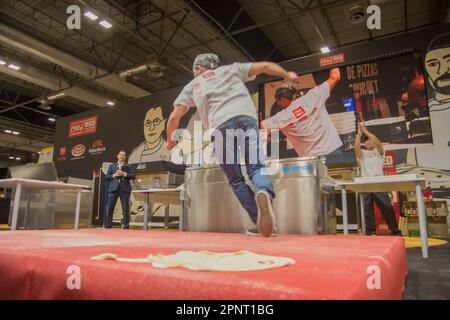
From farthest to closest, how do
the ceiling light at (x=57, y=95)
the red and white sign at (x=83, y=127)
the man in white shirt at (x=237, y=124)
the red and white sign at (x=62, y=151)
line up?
the red and white sign at (x=62, y=151)
the ceiling light at (x=57, y=95)
the red and white sign at (x=83, y=127)
the man in white shirt at (x=237, y=124)

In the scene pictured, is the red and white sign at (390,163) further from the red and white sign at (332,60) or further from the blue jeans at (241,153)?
the blue jeans at (241,153)

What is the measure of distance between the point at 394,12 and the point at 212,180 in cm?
634

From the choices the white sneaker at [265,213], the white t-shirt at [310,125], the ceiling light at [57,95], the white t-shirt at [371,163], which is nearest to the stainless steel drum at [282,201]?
the white sneaker at [265,213]

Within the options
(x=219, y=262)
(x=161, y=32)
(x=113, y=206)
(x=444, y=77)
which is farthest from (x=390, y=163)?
(x=161, y=32)

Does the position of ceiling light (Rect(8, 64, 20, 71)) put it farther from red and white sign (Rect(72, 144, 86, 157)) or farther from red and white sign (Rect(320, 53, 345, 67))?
red and white sign (Rect(320, 53, 345, 67))

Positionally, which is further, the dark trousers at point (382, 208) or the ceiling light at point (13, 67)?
the ceiling light at point (13, 67)

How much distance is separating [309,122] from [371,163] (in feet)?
5.82

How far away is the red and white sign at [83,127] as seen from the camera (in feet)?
29.7

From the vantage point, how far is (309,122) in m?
5.78

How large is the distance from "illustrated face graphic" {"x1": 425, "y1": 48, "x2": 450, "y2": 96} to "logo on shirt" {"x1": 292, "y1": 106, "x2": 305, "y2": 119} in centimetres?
200

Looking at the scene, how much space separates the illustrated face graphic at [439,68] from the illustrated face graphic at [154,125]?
5275 millimetres

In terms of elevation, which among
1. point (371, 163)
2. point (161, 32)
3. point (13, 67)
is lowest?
point (371, 163)

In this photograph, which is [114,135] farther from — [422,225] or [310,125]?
[422,225]

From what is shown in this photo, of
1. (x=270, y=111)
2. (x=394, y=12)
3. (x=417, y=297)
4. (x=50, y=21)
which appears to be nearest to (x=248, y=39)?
(x=270, y=111)
